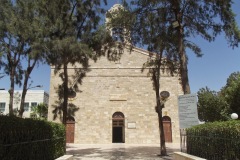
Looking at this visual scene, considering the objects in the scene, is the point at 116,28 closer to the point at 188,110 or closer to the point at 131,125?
the point at 188,110

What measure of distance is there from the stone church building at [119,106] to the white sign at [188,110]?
1576 cm

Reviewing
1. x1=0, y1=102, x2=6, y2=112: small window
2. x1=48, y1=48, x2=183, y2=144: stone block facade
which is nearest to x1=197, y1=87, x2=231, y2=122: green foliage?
x1=48, y1=48, x2=183, y2=144: stone block facade

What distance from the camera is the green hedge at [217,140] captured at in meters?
5.70

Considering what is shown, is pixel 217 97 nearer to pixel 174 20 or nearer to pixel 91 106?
pixel 91 106

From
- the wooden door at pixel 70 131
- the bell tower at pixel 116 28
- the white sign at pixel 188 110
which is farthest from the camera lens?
the wooden door at pixel 70 131

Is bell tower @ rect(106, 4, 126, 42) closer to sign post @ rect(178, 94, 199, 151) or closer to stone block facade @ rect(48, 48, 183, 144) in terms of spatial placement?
sign post @ rect(178, 94, 199, 151)

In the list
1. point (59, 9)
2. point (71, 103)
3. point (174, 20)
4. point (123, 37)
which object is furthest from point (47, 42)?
point (71, 103)

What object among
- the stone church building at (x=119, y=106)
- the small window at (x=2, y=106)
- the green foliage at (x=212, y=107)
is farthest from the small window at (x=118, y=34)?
the small window at (x=2, y=106)

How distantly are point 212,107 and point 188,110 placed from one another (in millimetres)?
18857

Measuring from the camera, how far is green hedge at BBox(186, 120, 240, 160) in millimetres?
5699

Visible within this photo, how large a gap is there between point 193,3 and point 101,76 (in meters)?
17.1

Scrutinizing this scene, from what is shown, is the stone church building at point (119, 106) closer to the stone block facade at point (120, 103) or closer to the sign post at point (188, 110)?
the stone block facade at point (120, 103)

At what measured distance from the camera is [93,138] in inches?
982

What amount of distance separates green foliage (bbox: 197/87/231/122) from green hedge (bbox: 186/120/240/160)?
61.3 feet
